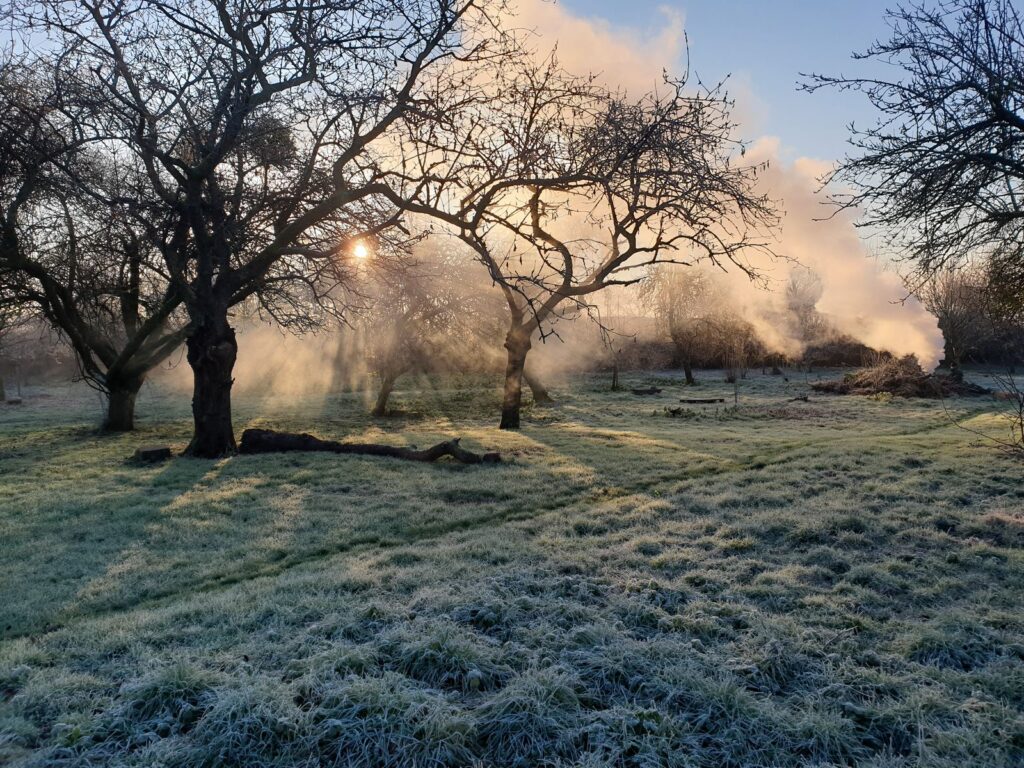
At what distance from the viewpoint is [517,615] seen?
4.16 m

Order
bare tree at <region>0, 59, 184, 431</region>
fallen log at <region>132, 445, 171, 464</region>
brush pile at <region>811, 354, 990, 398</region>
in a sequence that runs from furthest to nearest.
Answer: brush pile at <region>811, 354, 990, 398</region> < fallen log at <region>132, 445, 171, 464</region> < bare tree at <region>0, 59, 184, 431</region>

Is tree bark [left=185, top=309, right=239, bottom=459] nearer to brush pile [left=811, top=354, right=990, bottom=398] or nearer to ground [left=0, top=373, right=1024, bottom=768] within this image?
ground [left=0, top=373, right=1024, bottom=768]

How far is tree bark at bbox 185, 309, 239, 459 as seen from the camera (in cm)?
1121

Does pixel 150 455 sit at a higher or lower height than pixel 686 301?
lower

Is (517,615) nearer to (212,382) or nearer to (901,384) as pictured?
(212,382)

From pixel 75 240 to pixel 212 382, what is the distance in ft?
14.3

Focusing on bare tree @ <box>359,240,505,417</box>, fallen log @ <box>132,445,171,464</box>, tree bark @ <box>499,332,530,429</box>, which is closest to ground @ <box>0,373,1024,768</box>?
fallen log @ <box>132,445,171,464</box>

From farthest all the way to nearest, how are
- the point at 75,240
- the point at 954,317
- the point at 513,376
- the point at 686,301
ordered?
the point at 686,301
the point at 954,317
the point at 513,376
the point at 75,240

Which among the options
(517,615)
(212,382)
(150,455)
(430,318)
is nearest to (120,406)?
(150,455)

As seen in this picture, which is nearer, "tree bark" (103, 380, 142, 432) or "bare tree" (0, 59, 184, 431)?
"bare tree" (0, 59, 184, 431)

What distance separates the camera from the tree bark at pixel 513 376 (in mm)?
15836

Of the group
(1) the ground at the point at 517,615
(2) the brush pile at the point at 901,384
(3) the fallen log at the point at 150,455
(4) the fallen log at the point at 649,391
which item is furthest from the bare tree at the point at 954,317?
(3) the fallen log at the point at 150,455

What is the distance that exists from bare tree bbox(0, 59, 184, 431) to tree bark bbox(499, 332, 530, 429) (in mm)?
7477

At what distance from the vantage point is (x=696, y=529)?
6.45 metres
